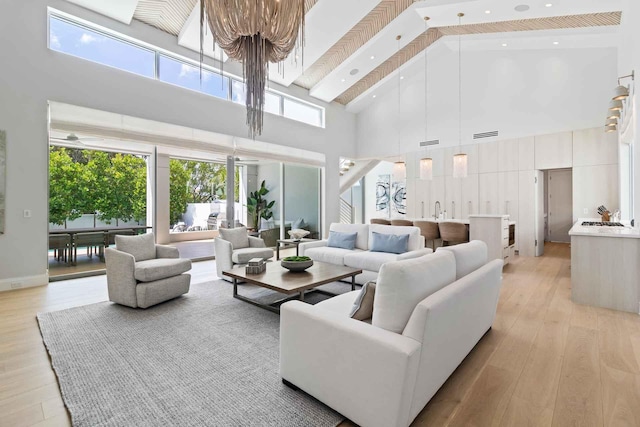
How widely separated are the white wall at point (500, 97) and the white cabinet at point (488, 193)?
1006 millimetres

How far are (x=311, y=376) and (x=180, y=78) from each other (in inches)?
236

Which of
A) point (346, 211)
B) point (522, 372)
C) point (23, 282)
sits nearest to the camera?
point (522, 372)

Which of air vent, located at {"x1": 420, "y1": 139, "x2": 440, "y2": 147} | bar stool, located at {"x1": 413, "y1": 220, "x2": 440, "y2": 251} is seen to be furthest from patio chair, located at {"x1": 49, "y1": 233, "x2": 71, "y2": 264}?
air vent, located at {"x1": 420, "y1": 139, "x2": 440, "y2": 147}

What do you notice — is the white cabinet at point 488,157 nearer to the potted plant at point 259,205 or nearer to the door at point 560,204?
the door at point 560,204

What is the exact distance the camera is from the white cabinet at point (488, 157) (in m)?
7.60

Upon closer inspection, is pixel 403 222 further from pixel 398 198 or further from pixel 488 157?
pixel 398 198

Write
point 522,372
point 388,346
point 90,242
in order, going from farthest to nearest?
point 90,242
point 522,372
point 388,346

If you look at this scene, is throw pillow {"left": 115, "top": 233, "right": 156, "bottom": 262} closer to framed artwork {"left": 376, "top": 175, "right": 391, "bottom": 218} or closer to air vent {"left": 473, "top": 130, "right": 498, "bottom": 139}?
air vent {"left": 473, "top": 130, "right": 498, "bottom": 139}

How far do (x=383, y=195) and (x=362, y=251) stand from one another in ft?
26.6

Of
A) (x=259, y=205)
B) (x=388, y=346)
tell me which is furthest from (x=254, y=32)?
(x=259, y=205)

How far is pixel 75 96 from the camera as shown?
472cm

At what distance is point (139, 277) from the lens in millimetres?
3525

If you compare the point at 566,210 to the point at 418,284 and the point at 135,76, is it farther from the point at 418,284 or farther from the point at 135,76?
the point at 135,76

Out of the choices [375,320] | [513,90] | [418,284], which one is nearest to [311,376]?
[375,320]
